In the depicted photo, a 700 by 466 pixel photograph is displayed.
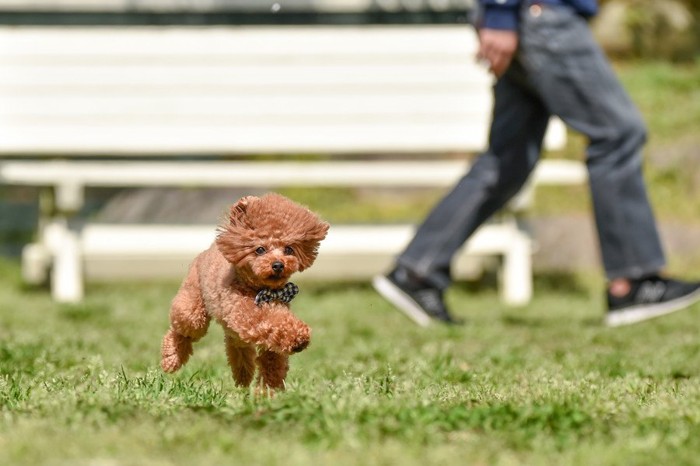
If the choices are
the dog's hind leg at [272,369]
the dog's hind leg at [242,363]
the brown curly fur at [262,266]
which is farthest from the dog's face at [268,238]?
the dog's hind leg at [242,363]

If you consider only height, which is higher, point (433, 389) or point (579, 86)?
point (579, 86)

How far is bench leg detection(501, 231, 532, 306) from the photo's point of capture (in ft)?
25.2

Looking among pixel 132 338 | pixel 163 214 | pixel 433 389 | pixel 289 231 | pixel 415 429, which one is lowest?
pixel 163 214

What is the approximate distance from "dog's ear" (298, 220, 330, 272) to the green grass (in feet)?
1.02

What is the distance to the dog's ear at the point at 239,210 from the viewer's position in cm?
308

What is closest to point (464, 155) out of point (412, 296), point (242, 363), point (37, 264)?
point (37, 264)

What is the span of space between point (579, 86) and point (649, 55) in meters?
8.36

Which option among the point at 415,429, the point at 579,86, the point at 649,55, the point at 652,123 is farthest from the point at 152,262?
the point at 649,55

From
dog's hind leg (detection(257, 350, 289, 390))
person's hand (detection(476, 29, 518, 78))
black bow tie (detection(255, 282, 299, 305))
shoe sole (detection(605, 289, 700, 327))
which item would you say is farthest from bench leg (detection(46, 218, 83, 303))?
black bow tie (detection(255, 282, 299, 305))

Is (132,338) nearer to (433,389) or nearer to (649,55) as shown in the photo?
(433,389)

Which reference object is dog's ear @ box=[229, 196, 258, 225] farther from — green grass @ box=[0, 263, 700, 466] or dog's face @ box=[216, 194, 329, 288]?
green grass @ box=[0, 263, 700, 466]

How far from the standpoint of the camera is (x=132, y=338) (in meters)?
5.32

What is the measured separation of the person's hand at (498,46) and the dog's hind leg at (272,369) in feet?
8.09

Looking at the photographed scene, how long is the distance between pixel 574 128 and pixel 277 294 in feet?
8.66
